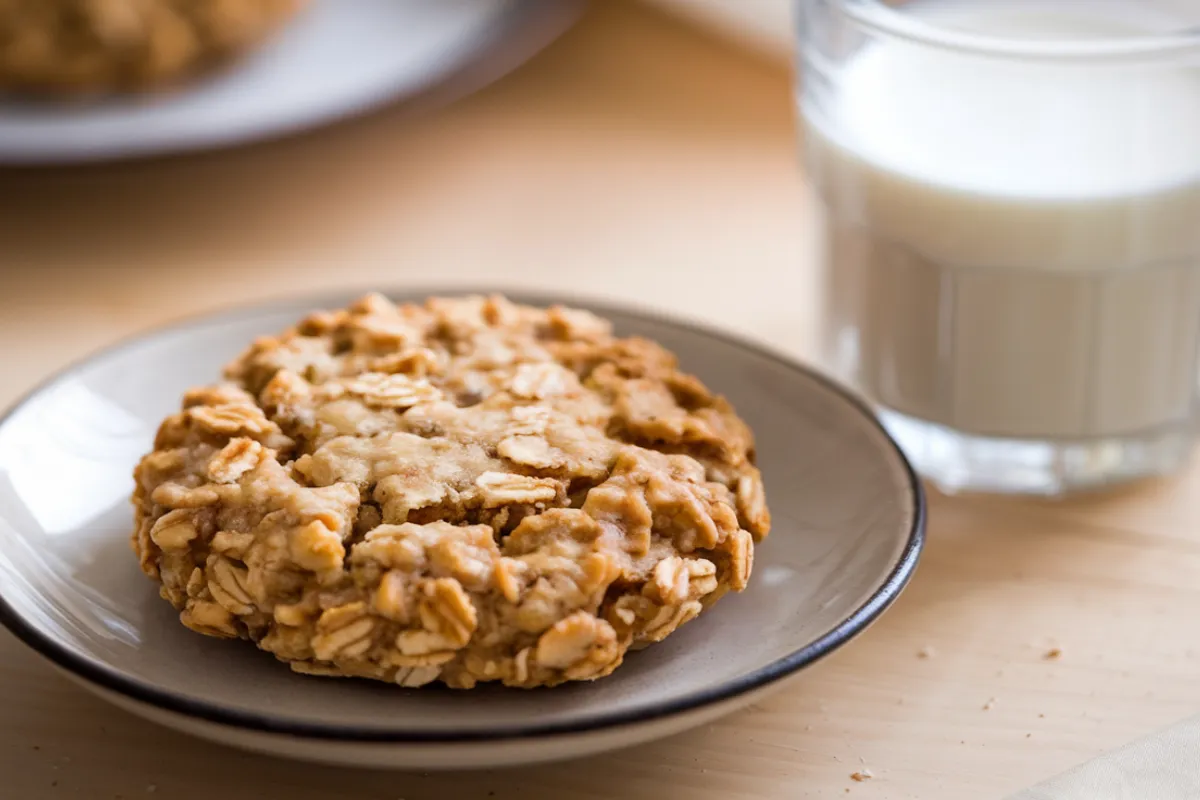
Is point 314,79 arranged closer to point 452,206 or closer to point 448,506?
point 452,206

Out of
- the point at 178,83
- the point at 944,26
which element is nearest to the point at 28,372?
the point at 178,83

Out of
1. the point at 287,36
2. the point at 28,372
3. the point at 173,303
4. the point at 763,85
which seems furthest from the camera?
the point at 763,85

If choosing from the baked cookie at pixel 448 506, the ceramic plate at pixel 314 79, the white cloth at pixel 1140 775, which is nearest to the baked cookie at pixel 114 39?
the ceramic plate at pixel 314 79

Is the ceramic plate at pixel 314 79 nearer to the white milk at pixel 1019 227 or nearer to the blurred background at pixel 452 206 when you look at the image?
the blurred background at pixel 452 206

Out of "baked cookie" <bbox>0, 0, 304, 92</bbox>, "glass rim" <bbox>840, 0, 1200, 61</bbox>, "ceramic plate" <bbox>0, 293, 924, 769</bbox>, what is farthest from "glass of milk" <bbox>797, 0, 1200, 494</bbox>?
"baked cookie" <bbox>0, 0, 304, 92</bbox>

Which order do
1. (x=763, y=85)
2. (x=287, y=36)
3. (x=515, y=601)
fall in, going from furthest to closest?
(x=763, y=85), (x=287, y=36), (x=515, y=601)

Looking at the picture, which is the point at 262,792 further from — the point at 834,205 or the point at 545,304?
the point at 834,205

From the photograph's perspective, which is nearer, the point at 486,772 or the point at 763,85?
the point at 486,772
